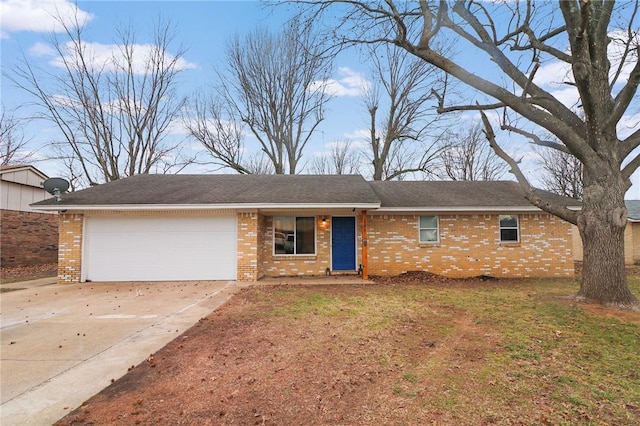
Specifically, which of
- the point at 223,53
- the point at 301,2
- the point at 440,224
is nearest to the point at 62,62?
the point at 223,53

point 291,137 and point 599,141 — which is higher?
point 291,137

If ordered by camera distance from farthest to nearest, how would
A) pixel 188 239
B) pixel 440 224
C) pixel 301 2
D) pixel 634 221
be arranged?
pixel 634 221 → pixel 440 224 → pixel 188 239 → pixel 301 2

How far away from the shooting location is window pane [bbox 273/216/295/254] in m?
12.5

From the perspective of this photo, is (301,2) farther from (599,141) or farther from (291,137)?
(291,137)

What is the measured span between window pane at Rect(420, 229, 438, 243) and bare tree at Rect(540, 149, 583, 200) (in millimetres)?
19209

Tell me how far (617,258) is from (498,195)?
6294 millimetres

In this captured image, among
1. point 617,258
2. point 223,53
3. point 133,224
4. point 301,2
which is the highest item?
point 223,53

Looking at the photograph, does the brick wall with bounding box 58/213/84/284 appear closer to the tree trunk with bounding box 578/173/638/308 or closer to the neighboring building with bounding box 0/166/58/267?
the neighboring building with bounding box 0/166/58/267

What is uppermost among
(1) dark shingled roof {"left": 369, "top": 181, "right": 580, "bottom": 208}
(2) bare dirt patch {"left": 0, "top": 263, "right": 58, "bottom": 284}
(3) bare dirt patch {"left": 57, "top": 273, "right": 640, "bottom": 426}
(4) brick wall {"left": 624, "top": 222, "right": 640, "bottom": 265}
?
(1) dark shingled roof {"left": 369, "top": 181, "right": 580, "bottom": 208}

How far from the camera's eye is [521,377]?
3838mm

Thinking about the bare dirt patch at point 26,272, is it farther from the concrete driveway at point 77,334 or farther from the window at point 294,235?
the window at point 294,235

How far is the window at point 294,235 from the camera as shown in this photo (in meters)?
12.5

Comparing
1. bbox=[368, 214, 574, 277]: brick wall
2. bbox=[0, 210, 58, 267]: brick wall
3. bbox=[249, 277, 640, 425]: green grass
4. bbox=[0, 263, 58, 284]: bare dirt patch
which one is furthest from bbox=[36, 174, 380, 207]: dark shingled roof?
bbox=[0, 210, 58, 267]: brick wall

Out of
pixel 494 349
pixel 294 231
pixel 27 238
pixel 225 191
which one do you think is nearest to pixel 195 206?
pixel 225 191
